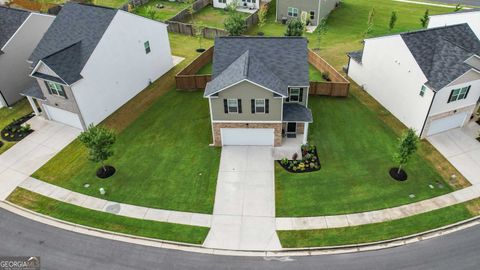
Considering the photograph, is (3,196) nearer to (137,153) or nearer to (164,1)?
(137,153)

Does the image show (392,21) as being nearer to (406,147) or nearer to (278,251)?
(406,147)

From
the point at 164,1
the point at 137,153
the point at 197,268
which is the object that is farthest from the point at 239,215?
the point at 164,1

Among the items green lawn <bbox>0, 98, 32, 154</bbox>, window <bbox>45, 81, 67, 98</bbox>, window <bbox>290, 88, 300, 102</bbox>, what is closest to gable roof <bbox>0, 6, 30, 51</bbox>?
green lawn <bbox>0, 98, 32, 154</bbox>

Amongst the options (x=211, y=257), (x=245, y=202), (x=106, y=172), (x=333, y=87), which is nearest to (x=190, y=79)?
(x=106, y=172)

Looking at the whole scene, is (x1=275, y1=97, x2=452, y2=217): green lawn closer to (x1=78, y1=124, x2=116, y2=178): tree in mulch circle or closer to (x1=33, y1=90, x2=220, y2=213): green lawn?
(x1=33, y1=90, x2=220, y2=213): green lawn

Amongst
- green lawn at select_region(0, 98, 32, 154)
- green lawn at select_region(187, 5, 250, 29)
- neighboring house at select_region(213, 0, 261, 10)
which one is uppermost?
neighboring house at select_region(213, 0, 261, 10)
